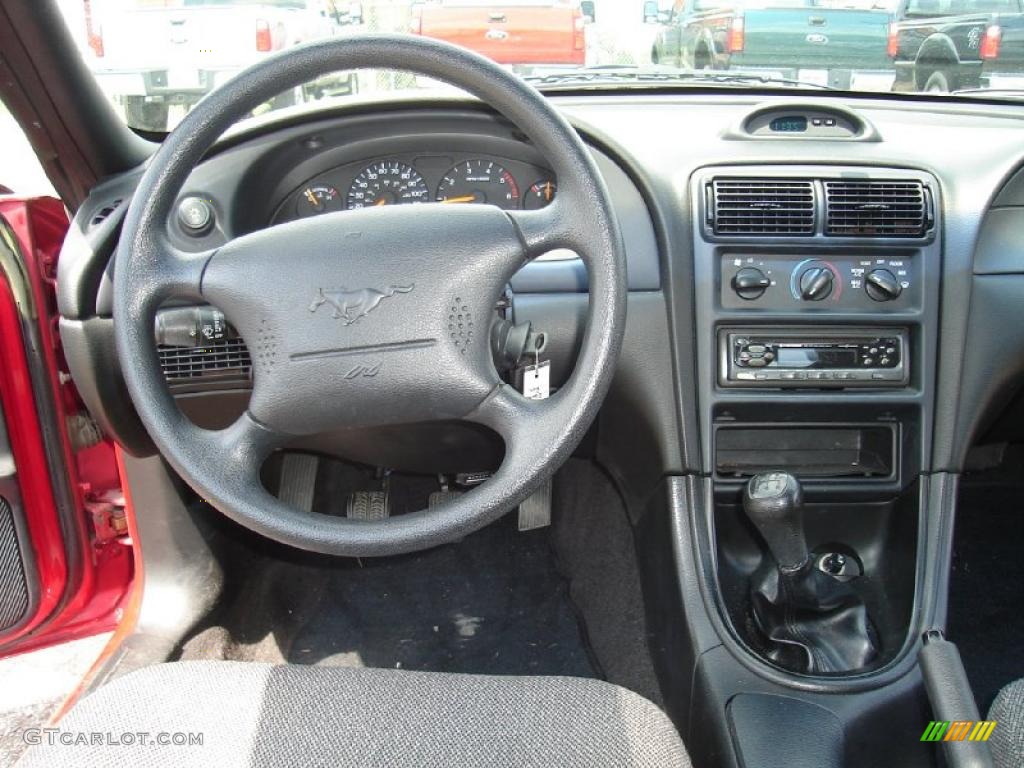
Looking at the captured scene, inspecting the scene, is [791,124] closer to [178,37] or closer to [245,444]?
[245,444]

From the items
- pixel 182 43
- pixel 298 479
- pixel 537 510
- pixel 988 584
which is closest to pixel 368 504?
pixel 298 479

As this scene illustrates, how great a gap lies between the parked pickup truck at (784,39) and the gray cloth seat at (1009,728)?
141 cm

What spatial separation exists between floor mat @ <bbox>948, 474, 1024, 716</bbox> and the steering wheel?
143cm

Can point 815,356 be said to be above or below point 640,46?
below

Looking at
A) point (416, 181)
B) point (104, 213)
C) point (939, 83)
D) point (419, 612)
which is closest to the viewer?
point (104, 213)

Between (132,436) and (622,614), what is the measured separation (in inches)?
44.0

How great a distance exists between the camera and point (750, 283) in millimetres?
1653

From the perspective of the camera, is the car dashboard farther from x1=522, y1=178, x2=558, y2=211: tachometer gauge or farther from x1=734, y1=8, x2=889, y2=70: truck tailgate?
x1=734, y1=8, x2=889, y2=70: truck tailgate

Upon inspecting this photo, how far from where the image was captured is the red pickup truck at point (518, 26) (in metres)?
2.45

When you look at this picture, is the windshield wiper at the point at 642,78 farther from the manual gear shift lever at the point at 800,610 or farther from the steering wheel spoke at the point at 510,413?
the steering wheel spoke at the point at 510,413

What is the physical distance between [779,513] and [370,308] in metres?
0.77

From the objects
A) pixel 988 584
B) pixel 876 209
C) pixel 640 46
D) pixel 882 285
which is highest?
pixel 640 46

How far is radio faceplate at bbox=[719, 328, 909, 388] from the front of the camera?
5.53 ft

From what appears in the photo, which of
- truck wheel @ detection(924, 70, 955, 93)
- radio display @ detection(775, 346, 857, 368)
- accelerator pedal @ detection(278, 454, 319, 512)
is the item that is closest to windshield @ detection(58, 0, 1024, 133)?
truck wheel @ detection(924, 70, 955, 93)
